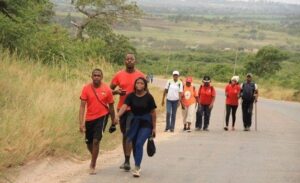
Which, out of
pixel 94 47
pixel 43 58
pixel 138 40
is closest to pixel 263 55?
pixel 94 47

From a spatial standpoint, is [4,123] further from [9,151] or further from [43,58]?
[43,58]

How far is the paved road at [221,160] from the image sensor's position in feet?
35.1

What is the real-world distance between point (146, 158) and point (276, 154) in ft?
10.4

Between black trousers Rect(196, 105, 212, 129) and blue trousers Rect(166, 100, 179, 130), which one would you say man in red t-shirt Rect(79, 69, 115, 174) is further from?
black trousers Rect(196, 105, 212, 129)

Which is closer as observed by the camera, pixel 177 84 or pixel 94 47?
pixel 177 84

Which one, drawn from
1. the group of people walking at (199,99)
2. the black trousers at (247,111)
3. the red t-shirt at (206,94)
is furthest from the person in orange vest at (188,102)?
the black trousers at (247,111)

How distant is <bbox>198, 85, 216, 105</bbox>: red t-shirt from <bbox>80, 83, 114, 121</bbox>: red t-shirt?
8.68m

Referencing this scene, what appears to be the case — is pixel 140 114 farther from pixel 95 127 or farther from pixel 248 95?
pixel 248 95

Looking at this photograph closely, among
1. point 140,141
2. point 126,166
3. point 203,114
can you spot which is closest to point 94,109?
point 140,141

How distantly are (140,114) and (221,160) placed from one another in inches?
111

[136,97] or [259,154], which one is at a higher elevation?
[136,97]

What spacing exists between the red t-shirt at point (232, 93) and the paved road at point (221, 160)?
942 mm

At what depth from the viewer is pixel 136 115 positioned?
1073 centimetres

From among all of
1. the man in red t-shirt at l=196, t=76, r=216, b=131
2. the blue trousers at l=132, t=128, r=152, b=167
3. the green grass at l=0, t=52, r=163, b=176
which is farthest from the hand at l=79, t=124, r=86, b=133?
the man in red t-shirt at l=196, t=76, r=216, b=131
